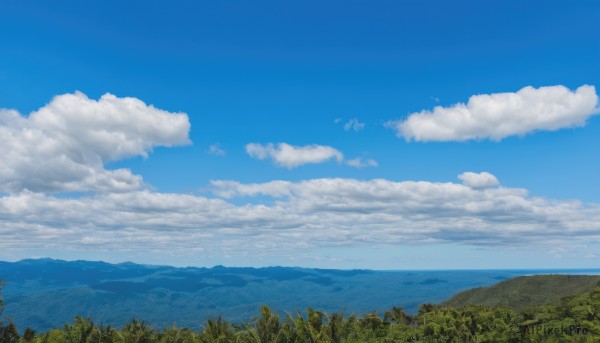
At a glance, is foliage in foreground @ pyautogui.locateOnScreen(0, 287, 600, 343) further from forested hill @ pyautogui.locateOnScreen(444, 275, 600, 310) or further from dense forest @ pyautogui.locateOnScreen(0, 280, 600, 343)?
forested hill @ pyautogui.locateOnScreen(444, 275, 600, 310)

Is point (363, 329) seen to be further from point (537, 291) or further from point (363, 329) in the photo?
point (537, 291)

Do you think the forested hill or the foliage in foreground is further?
the forested hill

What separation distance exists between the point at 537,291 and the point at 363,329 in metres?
140

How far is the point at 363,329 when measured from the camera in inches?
2527

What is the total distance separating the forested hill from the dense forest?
4153 inches

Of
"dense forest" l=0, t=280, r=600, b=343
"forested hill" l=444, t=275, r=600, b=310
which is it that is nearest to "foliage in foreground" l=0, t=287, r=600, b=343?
"dense forest" l=0, t=280, r=600, b=343

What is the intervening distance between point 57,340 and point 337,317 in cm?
2979

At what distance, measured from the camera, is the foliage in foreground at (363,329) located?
5169cm

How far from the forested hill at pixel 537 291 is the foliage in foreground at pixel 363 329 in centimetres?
10551

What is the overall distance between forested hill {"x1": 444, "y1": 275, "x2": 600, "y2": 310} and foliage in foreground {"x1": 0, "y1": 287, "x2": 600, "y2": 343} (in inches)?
4154

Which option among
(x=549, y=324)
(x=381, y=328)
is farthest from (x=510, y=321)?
(x=381, y=328)

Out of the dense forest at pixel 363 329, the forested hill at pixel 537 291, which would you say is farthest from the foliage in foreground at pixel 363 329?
the forested hill at pixel 537 291

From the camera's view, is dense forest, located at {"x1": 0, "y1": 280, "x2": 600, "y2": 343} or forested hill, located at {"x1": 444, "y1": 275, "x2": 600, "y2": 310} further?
forested hill, located at {"x1": 444, "y1": 275, "x2": 600, "y2": 310}

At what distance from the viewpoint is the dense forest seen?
2036 inches
